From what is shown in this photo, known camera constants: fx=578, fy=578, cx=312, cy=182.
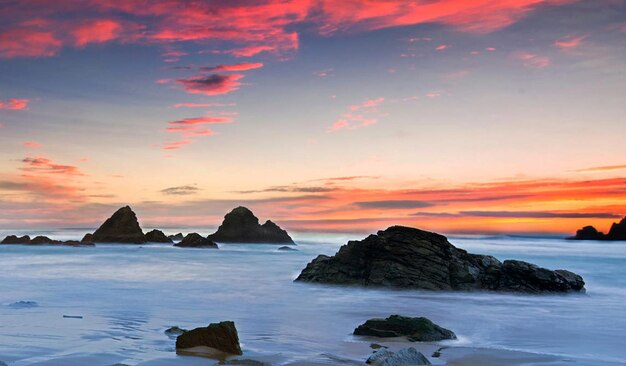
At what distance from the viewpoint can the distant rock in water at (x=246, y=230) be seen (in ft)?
501

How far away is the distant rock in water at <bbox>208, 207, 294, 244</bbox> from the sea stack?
82.6 ft

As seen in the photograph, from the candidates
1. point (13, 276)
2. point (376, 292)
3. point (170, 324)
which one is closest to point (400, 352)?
point (170, 324)

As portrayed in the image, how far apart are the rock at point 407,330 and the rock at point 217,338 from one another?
4514 mm

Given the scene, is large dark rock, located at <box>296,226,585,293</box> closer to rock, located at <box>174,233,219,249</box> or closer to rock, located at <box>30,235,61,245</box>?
rock, located at <box>174,233,219,249</box>

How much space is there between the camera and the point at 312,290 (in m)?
32.2

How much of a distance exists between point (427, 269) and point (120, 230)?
113913 mm

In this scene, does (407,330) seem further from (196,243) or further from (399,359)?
(196,243)

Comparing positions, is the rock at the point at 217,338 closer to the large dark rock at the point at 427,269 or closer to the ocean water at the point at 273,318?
the ocean water at the point at 273,318

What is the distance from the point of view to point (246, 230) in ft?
506

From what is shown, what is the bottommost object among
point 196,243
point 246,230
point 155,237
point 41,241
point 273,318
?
point 273,318

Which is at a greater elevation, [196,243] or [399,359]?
[196,243]

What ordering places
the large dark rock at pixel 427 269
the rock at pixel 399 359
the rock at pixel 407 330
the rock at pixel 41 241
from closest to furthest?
the rock at pixel 399 359
the rock at pixel 407 330
the large dark rock at pixel 427 269
the rock at pixel 41 241

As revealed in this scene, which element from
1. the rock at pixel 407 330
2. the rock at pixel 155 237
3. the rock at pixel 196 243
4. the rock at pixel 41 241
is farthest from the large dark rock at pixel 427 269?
the rock at pixel 155 237

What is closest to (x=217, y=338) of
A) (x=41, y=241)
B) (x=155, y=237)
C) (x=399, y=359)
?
(x=399, y=359)
